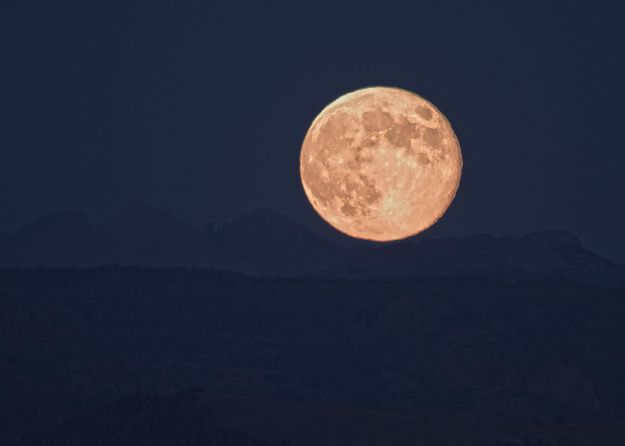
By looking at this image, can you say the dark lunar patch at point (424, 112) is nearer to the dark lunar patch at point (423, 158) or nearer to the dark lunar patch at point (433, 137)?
the dark lunar patch at point (433, 137)

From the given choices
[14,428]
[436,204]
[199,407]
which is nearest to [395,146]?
[436,204]

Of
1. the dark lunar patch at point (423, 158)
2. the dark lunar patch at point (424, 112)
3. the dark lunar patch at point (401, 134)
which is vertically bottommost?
the dark lunar patch at point (423, 158)

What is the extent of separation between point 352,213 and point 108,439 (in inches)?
2025

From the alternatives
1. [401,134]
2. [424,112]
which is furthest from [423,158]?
[424,112]

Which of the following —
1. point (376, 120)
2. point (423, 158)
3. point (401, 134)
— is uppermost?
point (376, 120)

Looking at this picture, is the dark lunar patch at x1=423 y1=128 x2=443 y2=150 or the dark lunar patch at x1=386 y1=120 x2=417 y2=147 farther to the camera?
the dark lunar patch at x1=423 y1=128 x2=443 y2=150

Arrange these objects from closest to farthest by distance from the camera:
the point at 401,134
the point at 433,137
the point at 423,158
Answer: the point at 401,134 < the point at 423,158 < the point at 433,137

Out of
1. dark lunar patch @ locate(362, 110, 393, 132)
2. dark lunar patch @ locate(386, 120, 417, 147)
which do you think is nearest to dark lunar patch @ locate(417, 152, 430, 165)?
dark lunar patch @ locate(386, 120, 417, 147)

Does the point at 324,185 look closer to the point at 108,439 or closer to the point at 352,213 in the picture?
the point at 352,213

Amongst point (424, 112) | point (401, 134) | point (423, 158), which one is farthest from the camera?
point (424, 112)

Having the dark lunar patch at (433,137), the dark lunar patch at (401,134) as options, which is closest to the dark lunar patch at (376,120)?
the dark lunar patch at (401,134)

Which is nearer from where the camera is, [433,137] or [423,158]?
[423,158]

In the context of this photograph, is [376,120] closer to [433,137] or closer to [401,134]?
[401,134]

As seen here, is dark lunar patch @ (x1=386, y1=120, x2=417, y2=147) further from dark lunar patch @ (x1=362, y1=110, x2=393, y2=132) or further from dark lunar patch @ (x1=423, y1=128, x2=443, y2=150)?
dark lunar patch @ (x1=423, y1=128, x2=443, y2=150)
